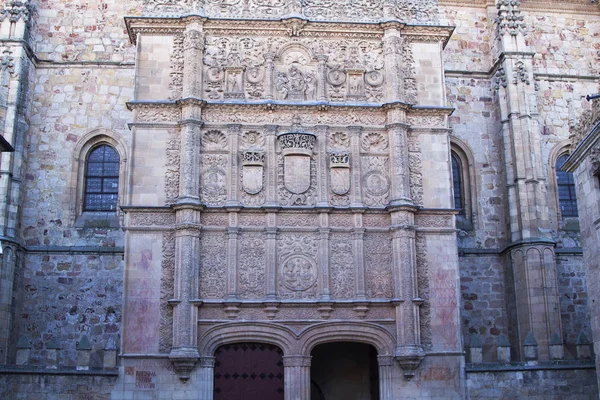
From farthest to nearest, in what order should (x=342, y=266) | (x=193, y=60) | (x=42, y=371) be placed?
1. (x=193, y=60)
2. (x=342, y=266)
3. (x=42, y=371)

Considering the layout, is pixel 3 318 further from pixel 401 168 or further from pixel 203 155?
pixel 401 168

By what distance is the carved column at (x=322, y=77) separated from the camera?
19062 millimetres

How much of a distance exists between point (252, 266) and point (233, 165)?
8.44ft

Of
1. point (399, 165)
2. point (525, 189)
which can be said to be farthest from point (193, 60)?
point (525, 189)

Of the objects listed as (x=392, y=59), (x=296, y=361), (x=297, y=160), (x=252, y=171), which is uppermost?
(x=392, y=59)

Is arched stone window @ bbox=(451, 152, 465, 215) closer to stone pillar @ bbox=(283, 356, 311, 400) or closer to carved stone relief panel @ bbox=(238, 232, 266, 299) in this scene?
carved stone relief panel @ bbox=(238, 232, 266, 299)

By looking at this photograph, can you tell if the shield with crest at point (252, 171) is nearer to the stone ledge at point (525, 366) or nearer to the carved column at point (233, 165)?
the carved column at point (233, 165)

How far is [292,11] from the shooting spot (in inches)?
773

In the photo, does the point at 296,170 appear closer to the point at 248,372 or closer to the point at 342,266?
the point at 342,266

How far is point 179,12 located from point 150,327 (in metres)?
8.24

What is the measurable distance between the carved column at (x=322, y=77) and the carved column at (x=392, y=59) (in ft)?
5.26

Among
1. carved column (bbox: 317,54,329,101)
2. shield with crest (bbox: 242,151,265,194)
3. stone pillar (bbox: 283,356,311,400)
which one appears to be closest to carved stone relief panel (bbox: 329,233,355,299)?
stone pillar (bbox: 283,356,311,400)

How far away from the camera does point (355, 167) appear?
18578 mm

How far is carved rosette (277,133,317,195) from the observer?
18.3m
